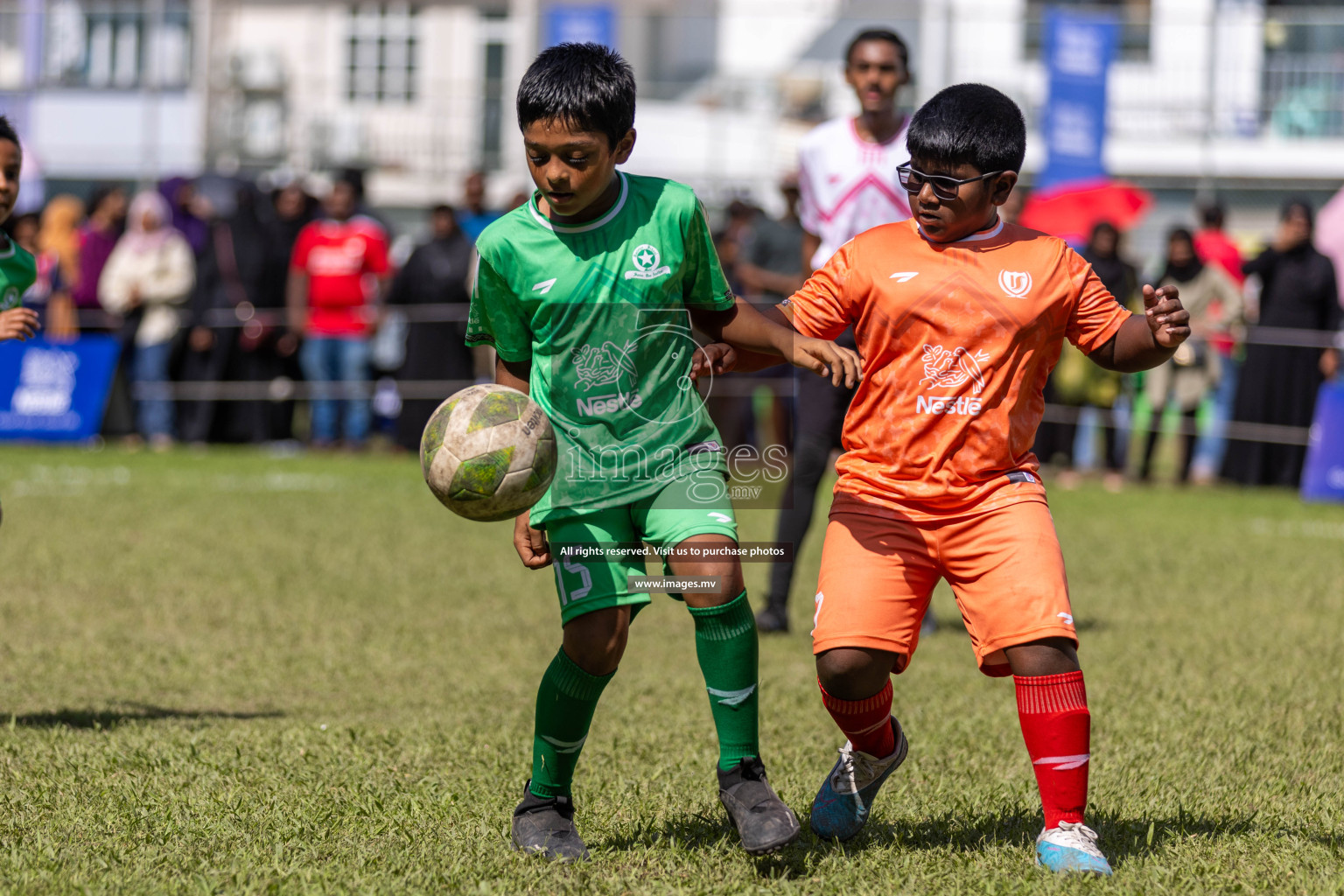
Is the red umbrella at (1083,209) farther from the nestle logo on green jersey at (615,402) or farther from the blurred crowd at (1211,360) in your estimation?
the nestle logo on green jersey at (615,402)

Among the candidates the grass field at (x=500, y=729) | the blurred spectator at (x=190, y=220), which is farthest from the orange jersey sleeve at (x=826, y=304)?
the blurred spectator at (x=190, y=220)

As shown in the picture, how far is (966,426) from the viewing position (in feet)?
13.4

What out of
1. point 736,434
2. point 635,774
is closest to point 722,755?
point 635,774

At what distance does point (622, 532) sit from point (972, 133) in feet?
4.23

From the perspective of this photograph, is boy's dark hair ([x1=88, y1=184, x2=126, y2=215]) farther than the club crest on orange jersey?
Yes

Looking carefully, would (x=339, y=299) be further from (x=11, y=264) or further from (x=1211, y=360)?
(x=11, y=264)

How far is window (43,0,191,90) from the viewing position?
23.8 metres

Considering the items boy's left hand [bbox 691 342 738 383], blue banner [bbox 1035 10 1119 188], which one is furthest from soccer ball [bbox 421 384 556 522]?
blue banner [bbox 1035 10 1119 188]

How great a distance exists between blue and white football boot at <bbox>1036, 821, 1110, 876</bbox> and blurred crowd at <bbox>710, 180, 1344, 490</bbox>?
983cm

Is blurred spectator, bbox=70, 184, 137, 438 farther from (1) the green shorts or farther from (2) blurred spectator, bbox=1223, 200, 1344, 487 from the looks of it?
(1) the green shorts

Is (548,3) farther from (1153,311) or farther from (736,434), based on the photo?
(1153,311)

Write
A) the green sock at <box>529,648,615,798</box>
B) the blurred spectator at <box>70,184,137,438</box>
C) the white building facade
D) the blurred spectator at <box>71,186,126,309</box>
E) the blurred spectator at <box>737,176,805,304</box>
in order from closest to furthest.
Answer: the green sock at <box>529,648,615,798</box> → the blurred spectator at <box>737,176,805,304</box> → the blurred spectator at <box>70,184,137,438</box> → the blurred spectator at <box>71,186,126,309</box> → the white building facade

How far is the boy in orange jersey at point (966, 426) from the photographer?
398cm

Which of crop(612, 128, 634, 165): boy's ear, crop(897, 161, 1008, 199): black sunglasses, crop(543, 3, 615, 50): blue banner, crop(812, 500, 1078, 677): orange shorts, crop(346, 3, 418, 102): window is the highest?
crop(346, 3, 418, 102): window
